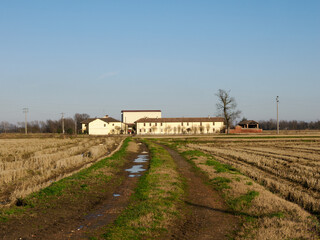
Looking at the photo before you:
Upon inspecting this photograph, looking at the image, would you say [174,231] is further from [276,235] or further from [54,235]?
[54,235]

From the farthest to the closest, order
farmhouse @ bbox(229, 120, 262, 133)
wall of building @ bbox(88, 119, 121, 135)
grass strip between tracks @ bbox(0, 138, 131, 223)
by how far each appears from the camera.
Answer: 1. farmhouse @ bbox(229, 120, 262, 133)
2. wall of building @ bbox(88, 119, 121, 135)
3. grass strip between tracks @ bbox(0, 138, 131, 223)

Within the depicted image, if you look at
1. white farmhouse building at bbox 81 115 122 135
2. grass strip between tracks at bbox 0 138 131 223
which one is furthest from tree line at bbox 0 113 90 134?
grass strip between tracks at bbox 0 138 131 223

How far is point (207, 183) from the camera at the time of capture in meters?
16.5

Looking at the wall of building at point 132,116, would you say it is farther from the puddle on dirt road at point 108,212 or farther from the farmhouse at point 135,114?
the puddle on dirt road at point 108,212

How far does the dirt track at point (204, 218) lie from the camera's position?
8617mm

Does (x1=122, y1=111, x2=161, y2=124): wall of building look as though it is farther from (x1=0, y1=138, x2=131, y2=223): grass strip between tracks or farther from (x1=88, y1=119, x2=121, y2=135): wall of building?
(x1=0, y1=138, x2=131, y2=223): grass strip between tracks

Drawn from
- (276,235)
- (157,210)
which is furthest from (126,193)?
(276,235)

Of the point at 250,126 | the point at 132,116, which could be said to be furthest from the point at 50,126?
the point at 250,126

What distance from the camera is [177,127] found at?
113 metres

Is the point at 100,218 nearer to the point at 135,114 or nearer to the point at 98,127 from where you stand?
the point at 98,127

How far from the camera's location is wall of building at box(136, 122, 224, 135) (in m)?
112

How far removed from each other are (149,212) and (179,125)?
103 m

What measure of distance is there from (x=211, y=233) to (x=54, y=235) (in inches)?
173

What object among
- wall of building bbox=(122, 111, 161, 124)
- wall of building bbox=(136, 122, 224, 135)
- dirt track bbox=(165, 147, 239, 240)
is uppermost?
wall of building bbox=(122, 111, 161, 124)
